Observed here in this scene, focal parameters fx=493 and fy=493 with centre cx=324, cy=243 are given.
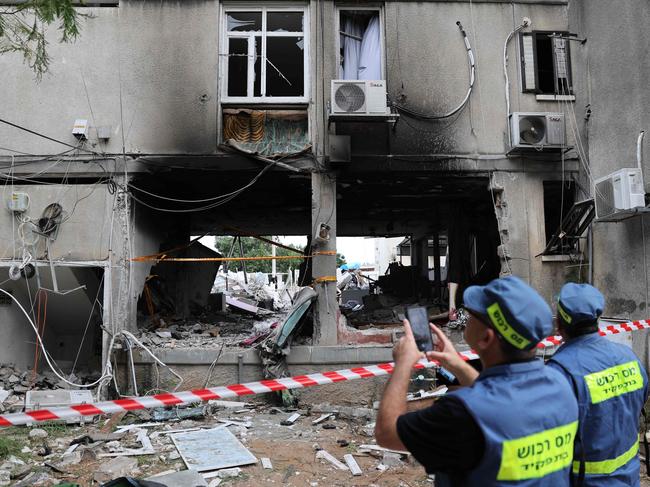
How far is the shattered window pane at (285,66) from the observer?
9.03 meters

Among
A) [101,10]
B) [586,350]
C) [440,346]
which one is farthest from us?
[101,10]

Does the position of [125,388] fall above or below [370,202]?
below

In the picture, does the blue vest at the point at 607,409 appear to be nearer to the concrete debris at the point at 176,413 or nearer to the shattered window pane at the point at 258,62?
the concrete debris at the point at 176,413

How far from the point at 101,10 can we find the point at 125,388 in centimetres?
649

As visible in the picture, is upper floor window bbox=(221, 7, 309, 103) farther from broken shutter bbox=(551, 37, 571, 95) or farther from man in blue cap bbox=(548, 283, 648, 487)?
man in blue cap bbox=(548, 283, 648, 487)

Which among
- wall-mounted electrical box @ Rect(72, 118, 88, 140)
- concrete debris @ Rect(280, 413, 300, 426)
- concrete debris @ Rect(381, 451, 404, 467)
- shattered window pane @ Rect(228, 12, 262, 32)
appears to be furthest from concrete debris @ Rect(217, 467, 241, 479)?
shattered window pane @ Rect(228, 12, 262, 32)

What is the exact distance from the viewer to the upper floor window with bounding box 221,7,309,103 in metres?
8.68

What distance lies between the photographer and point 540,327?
5.49 feet

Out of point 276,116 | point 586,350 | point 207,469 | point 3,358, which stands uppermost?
point 276,116

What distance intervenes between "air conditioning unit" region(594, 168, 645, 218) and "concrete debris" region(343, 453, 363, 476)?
14.8 feet

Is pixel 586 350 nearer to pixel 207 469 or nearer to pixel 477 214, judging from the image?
pixel 207 469

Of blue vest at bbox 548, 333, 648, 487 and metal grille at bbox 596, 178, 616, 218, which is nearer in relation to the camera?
blue vest at bbox 548, 333, 648, 487

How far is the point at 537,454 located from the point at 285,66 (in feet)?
29.1

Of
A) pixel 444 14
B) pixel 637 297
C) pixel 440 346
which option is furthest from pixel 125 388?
pixel 444 14
